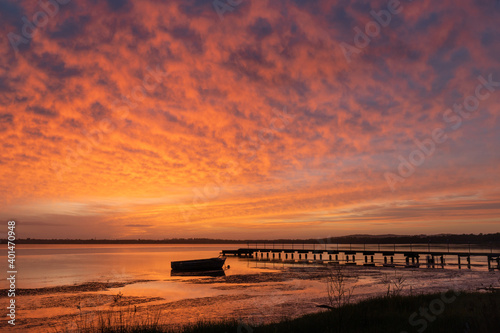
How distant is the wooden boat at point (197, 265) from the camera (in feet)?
188

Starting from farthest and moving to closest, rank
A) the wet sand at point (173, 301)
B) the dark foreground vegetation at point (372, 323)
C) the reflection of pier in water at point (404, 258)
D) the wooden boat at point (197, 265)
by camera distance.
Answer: the reflection of pier in water at point (404, 258), the wooden boat at point (197, 265), the wet sand at point (173, 301), the dark foreground vegetation at point (372, 323)

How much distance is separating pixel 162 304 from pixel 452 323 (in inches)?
761

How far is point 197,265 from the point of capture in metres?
59.0

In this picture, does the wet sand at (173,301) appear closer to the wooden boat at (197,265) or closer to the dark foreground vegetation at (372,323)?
the dark foreground vegetation at (372,323)

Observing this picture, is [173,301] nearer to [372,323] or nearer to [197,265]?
[372,323]

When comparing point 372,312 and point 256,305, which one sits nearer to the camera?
point 372,312

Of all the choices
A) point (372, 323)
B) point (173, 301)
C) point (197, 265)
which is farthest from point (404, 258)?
point (372, 323)

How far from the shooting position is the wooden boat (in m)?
57.3

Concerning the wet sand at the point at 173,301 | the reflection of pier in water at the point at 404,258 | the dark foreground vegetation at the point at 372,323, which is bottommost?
the reflection of pier in water at the point at 404,258

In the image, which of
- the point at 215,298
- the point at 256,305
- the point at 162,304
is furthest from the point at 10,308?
the point at 256,305

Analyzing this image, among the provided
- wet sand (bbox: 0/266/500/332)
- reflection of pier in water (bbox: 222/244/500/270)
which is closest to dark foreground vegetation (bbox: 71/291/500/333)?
wet sand (bbox: 0/266/500/332)

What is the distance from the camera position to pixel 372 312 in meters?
15.8

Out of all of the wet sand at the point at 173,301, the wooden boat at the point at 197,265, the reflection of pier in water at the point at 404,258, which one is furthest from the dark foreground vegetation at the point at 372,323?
the wooden boat at the point at 197,265

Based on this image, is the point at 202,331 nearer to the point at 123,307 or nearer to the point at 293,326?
the point at 293,326
